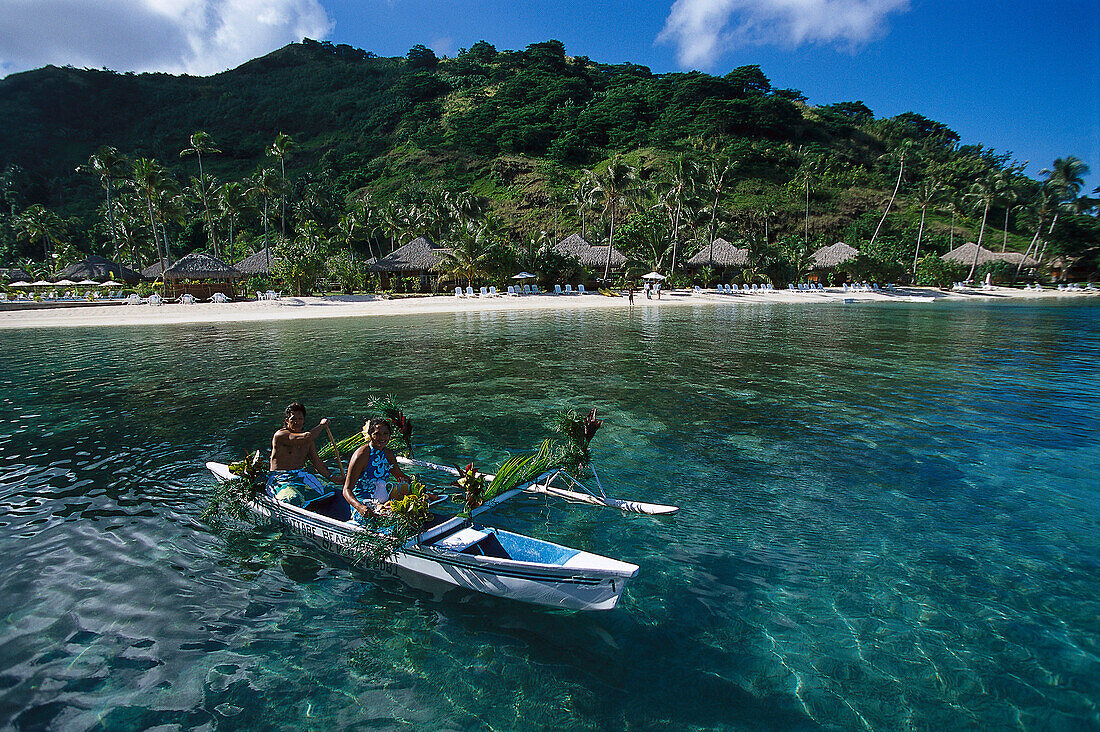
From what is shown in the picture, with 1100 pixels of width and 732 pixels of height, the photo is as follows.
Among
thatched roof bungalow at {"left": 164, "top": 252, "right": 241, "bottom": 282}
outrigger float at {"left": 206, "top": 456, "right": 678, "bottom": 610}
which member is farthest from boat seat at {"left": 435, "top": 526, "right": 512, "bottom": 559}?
thatched roof bungalow at {"left": 164, "top": 252, "right": 241, "bottom": 282}

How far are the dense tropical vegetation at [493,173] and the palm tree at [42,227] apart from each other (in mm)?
537

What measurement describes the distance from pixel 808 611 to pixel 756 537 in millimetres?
1588

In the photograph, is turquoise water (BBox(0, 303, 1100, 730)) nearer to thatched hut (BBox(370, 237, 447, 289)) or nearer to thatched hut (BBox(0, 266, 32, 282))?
thatched hut (BBox(370, 237, 447, 289))

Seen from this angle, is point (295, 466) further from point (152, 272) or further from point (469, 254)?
point (152, 272)

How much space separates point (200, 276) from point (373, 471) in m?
51.1

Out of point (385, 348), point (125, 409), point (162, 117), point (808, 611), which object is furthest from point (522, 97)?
point (808, 611)

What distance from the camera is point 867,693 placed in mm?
5098

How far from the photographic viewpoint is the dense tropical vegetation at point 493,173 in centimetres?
6406

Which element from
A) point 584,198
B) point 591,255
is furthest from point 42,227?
point 591,255

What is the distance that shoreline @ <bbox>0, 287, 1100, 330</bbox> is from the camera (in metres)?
39.0

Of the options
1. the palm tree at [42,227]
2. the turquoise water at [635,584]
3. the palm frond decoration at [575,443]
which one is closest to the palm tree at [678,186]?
the turquoise water at [635,584]

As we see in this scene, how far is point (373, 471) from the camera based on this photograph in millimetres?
7559

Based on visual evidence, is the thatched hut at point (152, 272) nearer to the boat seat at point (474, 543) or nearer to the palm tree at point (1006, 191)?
the boat seat at point (474, 543)

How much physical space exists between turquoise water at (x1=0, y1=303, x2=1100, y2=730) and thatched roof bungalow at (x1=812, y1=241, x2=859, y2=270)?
5683cm
